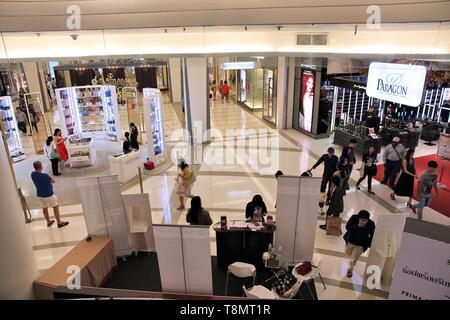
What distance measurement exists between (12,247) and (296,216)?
4053 millimetres

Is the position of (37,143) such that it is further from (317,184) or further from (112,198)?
(317,184)

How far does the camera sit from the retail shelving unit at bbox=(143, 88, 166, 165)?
944cm

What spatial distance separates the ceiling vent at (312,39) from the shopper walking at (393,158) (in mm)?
3873

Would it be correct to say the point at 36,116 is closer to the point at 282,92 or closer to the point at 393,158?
the point at 282,92

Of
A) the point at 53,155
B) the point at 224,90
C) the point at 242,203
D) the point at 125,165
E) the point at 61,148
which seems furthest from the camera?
the point at 224,90

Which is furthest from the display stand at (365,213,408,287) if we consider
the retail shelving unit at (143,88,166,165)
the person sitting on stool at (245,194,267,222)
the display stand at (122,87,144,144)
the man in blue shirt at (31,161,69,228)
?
the display stand at (122,87,144,144)

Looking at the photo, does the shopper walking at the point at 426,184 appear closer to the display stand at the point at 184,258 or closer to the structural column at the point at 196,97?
the display stand at the point at 184,258

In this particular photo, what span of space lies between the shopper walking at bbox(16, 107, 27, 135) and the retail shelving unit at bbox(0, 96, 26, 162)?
2079 mm

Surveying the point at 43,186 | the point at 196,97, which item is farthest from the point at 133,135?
the point at 43,186

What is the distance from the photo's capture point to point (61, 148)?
31.5ft

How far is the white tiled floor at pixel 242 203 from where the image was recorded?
5.58 metres

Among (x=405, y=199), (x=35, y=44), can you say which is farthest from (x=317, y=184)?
(x=35, y=44)

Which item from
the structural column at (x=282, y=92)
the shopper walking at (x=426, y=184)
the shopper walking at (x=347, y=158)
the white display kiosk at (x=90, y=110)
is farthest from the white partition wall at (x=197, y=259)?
the structural column at (x=282, y=92)

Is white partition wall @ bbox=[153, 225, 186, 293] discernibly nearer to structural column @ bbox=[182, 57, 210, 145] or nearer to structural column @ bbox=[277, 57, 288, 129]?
structural column @ bbox=[182, 57, 210, 145]
